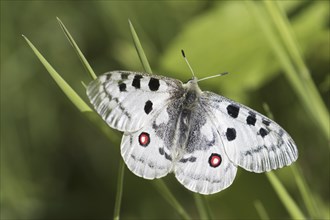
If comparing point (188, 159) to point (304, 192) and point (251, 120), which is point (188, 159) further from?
point (304, 192)

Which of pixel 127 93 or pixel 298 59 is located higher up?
pixel 127 93

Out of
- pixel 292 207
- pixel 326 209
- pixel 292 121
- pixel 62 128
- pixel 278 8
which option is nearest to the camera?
pixel 292 207

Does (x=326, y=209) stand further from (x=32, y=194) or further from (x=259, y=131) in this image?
(x=32, y=194)

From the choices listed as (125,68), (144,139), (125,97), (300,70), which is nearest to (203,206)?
(144,139)

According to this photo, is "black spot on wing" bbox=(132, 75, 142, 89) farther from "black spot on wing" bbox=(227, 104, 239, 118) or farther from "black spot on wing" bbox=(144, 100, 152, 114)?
"black spot on wing" bbox=(227, 104, 239, 118)

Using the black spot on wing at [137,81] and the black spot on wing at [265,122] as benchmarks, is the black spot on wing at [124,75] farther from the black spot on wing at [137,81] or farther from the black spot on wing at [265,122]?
the black spot on wing at [265,122]

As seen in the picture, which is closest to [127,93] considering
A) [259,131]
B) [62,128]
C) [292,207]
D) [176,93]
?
[176,93]

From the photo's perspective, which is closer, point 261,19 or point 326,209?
point 261,19
